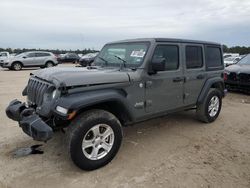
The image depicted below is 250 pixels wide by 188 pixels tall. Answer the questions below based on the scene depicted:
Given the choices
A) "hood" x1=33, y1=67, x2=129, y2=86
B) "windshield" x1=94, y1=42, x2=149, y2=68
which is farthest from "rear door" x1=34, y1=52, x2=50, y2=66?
"hood" x1=33, y1=67, x2=129, y2=86

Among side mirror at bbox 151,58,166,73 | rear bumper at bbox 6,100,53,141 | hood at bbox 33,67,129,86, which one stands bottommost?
rear bumper at bbox 6,100,53,141

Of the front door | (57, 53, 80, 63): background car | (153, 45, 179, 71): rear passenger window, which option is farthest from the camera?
(57, 53, 80, 63): background car

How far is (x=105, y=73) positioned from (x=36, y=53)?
19294mm

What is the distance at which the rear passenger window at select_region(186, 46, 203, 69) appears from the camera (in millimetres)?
5095

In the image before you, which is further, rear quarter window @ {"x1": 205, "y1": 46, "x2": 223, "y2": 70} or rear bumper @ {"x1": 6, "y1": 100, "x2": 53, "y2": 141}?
rear quarter window @ {"x1": 205, "y1": 46, "x2": 223, "y2": 70}

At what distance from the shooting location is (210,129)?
546 centimetres

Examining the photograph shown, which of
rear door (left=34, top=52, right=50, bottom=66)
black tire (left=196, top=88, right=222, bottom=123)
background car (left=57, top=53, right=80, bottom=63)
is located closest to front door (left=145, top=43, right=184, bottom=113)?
black tire (left=196, top=88, right=222, bottom=123)

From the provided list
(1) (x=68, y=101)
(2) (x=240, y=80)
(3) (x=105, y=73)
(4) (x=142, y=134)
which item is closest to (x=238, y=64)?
(2) (x=240, y=80)

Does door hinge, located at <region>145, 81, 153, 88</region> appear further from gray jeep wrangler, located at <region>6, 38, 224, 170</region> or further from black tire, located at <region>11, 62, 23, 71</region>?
black tire, located at <region>11, 62, 23, 71</region>

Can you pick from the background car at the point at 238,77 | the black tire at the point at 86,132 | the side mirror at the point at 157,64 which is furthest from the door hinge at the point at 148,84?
the background car at the point at 238,77

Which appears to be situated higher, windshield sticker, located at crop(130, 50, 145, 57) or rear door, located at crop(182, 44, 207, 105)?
windshield sticker, located at crop(130, 50, 145, 57)

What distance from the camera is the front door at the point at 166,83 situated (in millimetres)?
4316

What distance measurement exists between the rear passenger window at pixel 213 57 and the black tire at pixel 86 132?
3.05 metres

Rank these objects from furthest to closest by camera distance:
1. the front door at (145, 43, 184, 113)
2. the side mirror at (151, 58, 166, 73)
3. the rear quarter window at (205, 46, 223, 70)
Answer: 1. the rear quarter window at (205, 46, 223, 70)
2. the front door at (145, 43, 184, 113)
3. the side mirror at (151, 58, 166, 73)
